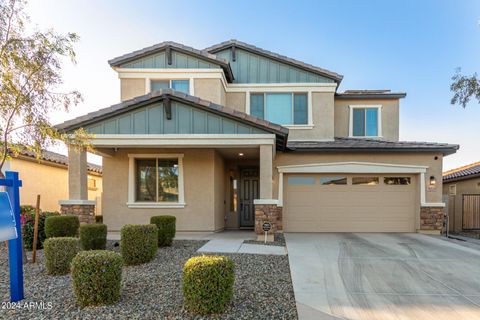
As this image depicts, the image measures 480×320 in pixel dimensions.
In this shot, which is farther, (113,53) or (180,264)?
(113,53)

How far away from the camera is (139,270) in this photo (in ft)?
17.9

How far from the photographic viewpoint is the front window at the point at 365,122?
13008mm

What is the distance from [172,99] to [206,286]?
608 centimetres

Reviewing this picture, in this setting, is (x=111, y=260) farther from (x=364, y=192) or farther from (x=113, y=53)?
(x=113, y=53)

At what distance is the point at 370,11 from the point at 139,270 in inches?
576

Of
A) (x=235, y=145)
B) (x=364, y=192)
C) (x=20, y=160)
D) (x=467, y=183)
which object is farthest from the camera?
(x=467, y=183)

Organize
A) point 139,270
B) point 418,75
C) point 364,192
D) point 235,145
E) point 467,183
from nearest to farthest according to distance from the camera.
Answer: point 139,270 → point 235,145 → point 364,192 → point 467,183 → point 418,75

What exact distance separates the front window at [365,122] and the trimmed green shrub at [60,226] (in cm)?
1149

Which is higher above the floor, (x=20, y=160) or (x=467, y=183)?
(x=20, y=160)

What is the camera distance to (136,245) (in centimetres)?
585

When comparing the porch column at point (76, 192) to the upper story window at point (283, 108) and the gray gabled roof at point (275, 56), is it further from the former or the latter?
the gray gabled roof at point (275, 56)

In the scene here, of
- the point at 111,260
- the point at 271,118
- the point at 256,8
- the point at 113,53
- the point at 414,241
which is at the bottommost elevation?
the point at 414,241

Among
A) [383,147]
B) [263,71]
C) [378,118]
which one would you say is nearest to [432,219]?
[383,147]

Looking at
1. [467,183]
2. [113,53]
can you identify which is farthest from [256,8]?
[467,183]
